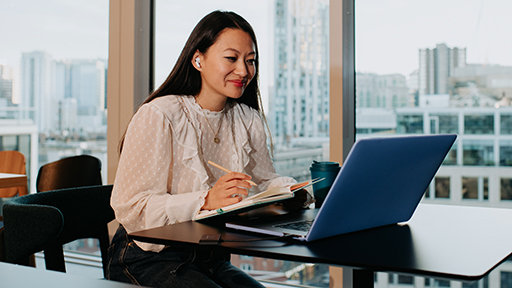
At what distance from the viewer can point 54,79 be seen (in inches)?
124

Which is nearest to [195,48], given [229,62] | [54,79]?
[229,62]

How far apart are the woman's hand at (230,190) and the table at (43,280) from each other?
664mm

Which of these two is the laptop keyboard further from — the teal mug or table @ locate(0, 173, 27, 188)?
table @ locate(0, 173, 27, 188)

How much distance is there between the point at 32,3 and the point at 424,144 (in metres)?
3.17

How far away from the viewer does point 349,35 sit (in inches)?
89.9

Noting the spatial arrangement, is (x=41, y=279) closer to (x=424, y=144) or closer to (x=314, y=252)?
(x=314, y=252)

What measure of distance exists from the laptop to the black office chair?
631 mm

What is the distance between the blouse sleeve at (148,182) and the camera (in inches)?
47.6

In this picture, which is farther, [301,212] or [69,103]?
[69,103]

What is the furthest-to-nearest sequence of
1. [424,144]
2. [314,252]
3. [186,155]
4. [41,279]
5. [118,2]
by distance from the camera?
1. [118,2]
2. [186,155]
3. [424,144]
4. [314,252]
5. [41,279]

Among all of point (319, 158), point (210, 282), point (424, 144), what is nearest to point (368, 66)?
point (319, 158)

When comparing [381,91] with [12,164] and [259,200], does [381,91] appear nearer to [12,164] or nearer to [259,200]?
[259,200]

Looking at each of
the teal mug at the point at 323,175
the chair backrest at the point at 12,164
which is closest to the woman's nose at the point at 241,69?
the teal mug at the point at 323,175

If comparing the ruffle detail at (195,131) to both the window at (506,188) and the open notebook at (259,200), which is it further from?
the window at (506,188)
